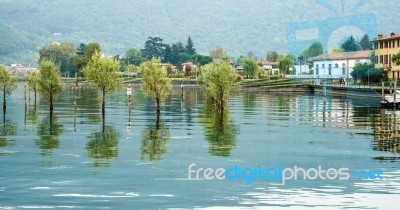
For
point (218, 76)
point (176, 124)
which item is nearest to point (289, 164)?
point (176, 124)

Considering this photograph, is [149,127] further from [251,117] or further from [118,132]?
[251,117]

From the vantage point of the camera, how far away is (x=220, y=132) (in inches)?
3091

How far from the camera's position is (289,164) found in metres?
53.4

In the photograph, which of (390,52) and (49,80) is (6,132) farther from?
(390,52)

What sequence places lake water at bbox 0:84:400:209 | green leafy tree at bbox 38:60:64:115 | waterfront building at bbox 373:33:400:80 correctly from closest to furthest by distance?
1. lake water at bbox 0:84:400:209
2. green leafy tree at bbox 38:60:64:115
3. waterfront building at bbox 373:33:400:80

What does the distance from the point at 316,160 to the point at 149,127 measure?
31978 mm

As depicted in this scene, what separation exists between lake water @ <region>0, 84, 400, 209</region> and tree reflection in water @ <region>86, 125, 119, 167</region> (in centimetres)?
9

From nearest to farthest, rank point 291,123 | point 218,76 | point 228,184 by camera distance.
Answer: point 228,184, point 291,123, point 218,76

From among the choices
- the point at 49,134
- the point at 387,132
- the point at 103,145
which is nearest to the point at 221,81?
the point at 387,132

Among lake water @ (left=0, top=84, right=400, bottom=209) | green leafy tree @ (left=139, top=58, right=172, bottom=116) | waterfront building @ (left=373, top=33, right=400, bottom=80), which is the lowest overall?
lake water @ (left=0, top=84, right=400, bottom=209)

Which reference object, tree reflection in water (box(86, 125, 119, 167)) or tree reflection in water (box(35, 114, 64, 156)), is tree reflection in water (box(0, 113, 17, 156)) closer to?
tree reflection in water (box(35, 114, 64, 156))

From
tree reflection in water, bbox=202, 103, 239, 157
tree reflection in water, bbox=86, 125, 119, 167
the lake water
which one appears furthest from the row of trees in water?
tree reflection in water, bbox=86, 125, 119, 167

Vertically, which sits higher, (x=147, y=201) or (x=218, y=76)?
(x=218, y=76)

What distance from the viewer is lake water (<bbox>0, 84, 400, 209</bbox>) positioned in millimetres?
39812
